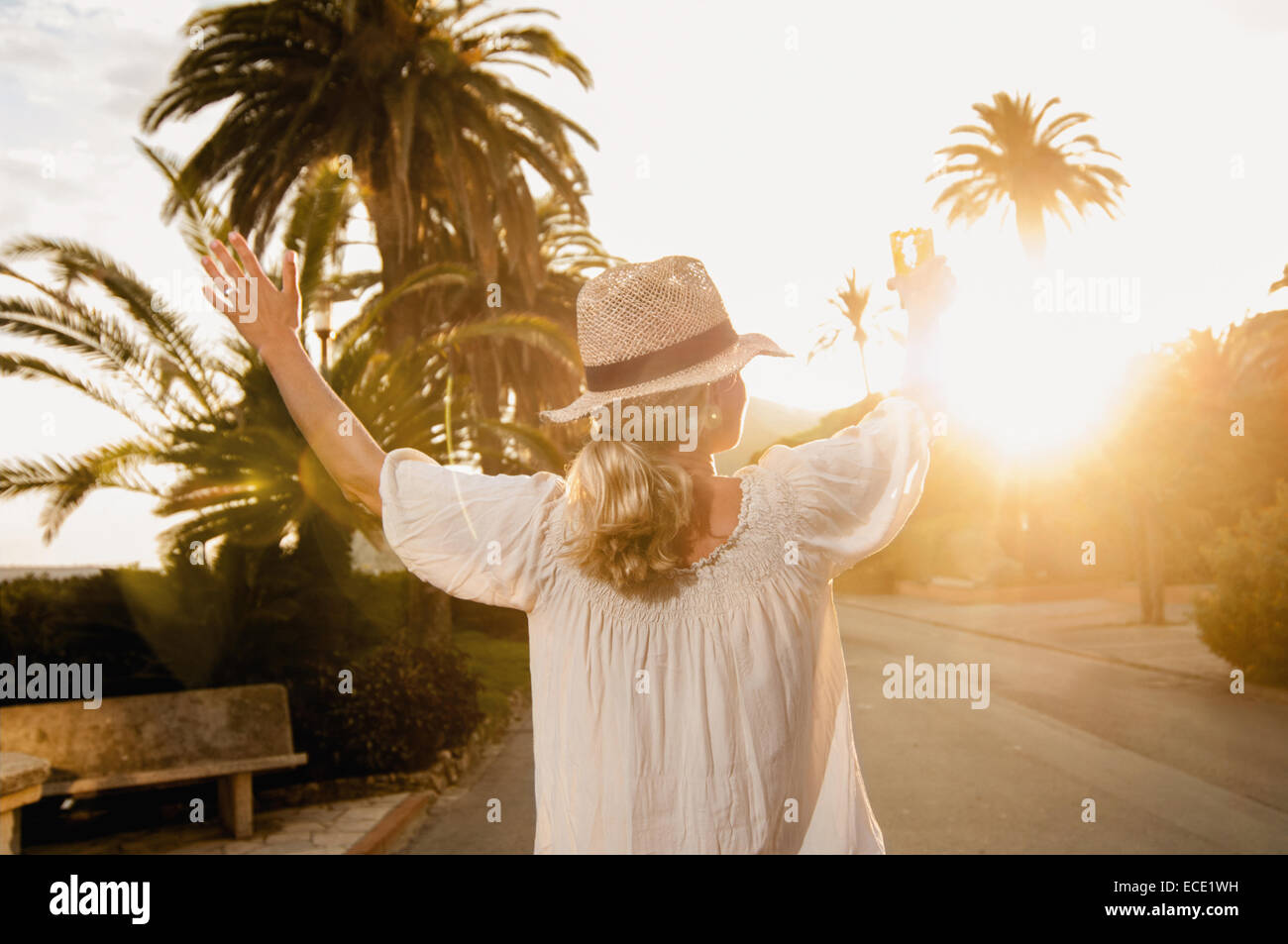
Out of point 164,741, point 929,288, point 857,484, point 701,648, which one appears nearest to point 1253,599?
point 164,741

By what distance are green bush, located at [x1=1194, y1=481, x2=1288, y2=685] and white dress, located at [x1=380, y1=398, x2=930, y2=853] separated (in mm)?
12530

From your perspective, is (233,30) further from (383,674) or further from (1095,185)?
(1095,185)

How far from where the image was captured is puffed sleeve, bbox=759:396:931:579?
1.85 m

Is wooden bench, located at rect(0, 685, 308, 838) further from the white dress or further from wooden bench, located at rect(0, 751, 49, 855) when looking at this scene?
the white dress

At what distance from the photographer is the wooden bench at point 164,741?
270 inches

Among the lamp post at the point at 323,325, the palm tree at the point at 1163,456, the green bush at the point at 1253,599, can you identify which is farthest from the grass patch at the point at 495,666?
the palm tree at the point at 1163,456

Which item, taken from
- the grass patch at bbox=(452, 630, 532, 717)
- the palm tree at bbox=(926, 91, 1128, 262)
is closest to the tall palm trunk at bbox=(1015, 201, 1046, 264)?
the palm tree at bbox=(926, 91, 1128, 262)

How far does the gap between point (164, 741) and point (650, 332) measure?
7048 mm

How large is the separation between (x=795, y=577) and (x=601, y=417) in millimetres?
442

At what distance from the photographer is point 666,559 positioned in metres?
1.74

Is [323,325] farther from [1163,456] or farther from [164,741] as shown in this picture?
[1163,456]

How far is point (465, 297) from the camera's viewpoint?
20.2 metres

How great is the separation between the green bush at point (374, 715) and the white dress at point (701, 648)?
24.3 feet

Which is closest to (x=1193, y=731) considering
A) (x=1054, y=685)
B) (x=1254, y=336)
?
(x=1054, y=685)
